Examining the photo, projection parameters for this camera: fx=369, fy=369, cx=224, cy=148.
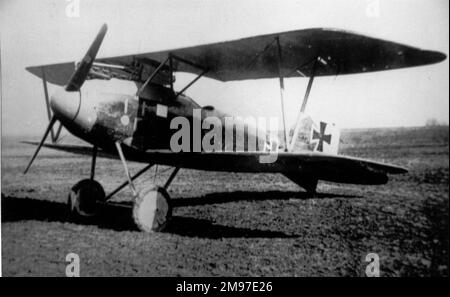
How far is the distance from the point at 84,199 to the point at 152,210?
1.45 metres

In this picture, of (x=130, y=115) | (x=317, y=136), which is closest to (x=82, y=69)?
(x=130, y=115)

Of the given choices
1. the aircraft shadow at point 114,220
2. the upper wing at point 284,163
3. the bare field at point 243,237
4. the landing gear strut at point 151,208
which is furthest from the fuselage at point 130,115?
the bare field at point 243,237

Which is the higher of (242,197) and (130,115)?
(130,115)

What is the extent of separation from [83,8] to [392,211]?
5246mm

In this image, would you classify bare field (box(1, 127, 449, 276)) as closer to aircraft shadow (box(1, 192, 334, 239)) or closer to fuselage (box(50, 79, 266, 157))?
aircraft shadow (box(1, 192, 334, 239))

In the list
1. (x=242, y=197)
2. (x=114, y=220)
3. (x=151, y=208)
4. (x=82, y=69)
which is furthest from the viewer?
(x=242, y=197)

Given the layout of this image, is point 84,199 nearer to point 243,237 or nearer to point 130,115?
point 130,115

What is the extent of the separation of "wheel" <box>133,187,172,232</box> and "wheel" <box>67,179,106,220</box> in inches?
53.7

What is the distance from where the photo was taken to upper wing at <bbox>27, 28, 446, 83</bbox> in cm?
418

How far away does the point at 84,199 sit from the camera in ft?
17.1
